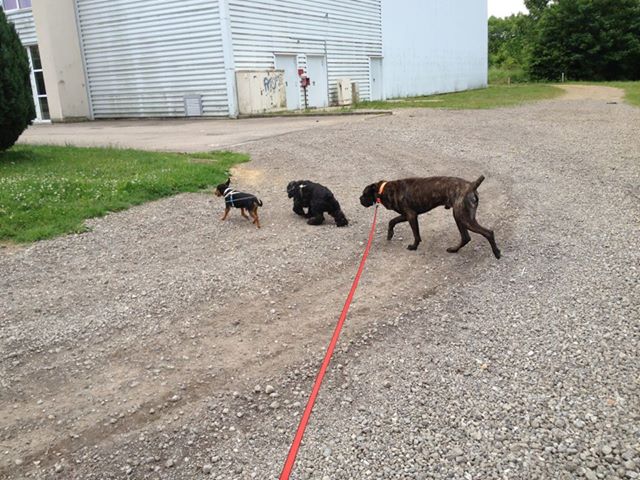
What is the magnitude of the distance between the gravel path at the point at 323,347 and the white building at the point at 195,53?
14389 millimetres

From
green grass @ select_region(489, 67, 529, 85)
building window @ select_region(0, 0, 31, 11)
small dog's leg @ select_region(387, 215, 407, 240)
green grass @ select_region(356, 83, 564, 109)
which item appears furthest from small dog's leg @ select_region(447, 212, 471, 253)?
green grass @ select_region(489, 67, 529, 85)

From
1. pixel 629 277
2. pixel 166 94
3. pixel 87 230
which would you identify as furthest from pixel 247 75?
pixel 629 277

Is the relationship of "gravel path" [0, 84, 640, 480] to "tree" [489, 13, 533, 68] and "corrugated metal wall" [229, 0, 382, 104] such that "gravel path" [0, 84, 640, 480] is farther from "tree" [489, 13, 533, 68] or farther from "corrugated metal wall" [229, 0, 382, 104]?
"tree" [489, 13, 533, 68]

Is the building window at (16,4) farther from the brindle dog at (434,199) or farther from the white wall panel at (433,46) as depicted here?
the brindle dog at (434,199)

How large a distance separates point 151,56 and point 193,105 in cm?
258

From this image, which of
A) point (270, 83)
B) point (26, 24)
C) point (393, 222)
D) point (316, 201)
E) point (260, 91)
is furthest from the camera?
point (26, 24)

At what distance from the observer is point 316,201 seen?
7332mm

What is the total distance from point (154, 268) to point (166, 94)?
1851 cm

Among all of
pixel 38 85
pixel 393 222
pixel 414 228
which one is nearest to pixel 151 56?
pixel 38 85

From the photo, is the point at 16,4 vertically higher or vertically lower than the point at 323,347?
higher

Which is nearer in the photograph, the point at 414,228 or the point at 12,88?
the point at 414,228

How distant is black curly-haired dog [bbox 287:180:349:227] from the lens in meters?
7.32

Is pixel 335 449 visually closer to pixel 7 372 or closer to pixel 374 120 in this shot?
pixel 7 372

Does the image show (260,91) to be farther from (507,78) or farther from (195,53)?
(507,78)
